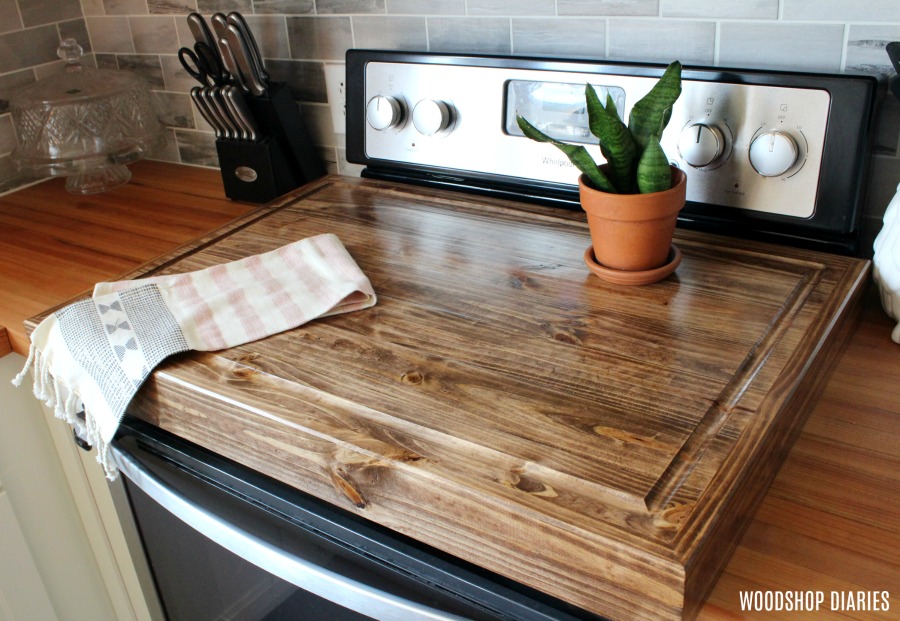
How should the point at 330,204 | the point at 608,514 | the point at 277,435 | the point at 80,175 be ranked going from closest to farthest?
1. the point at 608,514
2. the point at 277,435
3. the point at 330,204
4. the point at 80,175

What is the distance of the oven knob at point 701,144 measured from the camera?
901 mm

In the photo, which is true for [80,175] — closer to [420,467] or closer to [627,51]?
[627,51]

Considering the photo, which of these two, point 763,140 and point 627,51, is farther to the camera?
point 627,51

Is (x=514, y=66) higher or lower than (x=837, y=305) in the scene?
higher

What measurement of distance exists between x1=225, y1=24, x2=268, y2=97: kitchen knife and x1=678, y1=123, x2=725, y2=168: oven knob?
2.25ft

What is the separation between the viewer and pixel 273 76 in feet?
4.61

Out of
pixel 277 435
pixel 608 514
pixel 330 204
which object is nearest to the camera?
pixel 608 514

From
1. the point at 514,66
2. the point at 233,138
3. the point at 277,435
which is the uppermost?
the point at 514,66

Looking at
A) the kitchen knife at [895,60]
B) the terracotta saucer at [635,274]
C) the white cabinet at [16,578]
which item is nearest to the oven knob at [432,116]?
the terracotta saucer at [635,274]

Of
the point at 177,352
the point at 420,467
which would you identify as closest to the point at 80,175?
the point at 177,352

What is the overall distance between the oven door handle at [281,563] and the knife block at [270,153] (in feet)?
1.83

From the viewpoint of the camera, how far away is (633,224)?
0.83 m

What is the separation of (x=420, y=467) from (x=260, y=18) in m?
1.01

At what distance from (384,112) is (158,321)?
48 centimetres
